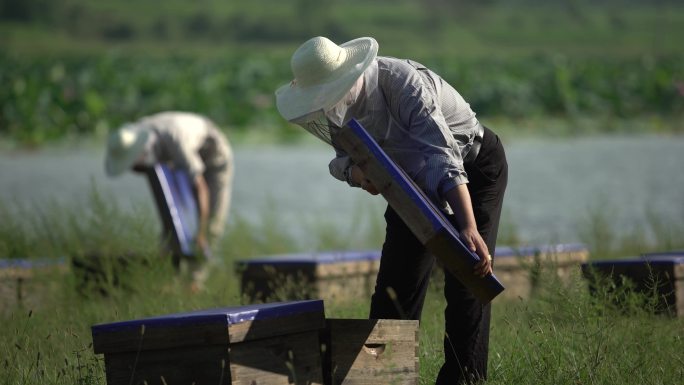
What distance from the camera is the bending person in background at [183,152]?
10273 mm

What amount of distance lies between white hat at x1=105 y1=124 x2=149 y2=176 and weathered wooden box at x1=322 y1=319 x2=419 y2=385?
557 cm

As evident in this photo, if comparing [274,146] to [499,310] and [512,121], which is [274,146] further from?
[499,310]

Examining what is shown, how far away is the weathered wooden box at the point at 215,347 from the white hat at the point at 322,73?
0.71m

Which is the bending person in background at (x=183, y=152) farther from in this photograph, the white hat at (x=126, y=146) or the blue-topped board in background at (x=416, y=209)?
the blue-topped board in background at (x=416, y=209)

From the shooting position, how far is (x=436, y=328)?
6.15 m

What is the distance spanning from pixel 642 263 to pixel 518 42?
66.2m

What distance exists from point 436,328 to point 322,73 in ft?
5.73

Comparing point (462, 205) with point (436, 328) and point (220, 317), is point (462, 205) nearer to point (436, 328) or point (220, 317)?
point (220, 317)

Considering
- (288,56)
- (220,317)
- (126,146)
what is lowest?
(288,56)

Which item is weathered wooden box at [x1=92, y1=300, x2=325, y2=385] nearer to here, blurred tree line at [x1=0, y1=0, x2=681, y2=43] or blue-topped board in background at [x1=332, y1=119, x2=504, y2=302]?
blue-topped board in background at [x1=332, y1=119, x2=504, y2=302]

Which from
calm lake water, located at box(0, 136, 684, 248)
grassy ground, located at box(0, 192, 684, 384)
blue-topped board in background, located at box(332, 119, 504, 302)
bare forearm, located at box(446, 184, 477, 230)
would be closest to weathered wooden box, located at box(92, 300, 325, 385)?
grassy ground, located at box(0, 192, 684, 384)

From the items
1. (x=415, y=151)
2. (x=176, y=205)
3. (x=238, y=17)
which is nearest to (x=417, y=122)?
(x=415, y=151)

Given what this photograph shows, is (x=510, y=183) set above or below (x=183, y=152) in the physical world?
below

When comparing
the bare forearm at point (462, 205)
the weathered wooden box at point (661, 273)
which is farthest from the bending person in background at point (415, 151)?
the weathered wooden box at point (661, 273)
